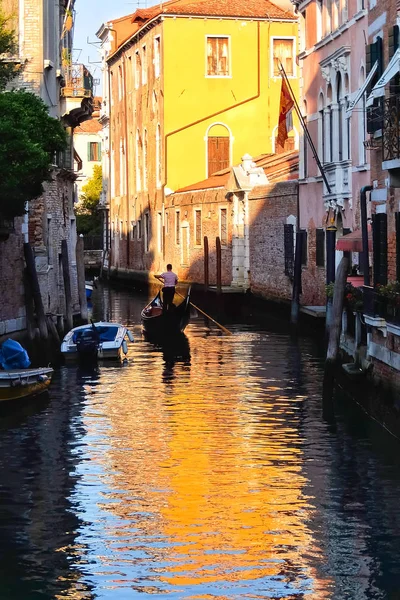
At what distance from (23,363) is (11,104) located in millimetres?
4329

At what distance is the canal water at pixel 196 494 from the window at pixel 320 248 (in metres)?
7.23

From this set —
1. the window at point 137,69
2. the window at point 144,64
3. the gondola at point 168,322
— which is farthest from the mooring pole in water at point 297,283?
the window at point 137,69

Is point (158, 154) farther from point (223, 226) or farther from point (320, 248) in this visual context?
point (320, 248)

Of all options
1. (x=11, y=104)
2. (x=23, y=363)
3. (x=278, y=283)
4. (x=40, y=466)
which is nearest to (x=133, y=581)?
(x=40, y=466)

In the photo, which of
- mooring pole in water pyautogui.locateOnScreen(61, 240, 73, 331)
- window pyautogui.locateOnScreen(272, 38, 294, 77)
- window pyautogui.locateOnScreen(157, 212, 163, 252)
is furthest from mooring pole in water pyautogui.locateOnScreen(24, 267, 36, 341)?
window pyautogui.locateOnScreen(157, 212, 163, 252)

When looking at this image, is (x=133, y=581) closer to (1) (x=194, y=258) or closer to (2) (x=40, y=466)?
(2) (x=40, y=466)

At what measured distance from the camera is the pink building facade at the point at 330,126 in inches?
898

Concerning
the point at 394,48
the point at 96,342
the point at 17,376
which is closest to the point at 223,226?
the point at 96,342

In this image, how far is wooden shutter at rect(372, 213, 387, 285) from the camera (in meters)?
15.2

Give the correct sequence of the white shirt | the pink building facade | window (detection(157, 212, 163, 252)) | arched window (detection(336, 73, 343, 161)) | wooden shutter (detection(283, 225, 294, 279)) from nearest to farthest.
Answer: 1. the pink building facade
2. arched window (detection(336, 73, 343, 161))
3. the white shirt
4. wooden shutter (detection(283, 225, 294, 279))
5. window (detection(157, 212, 163, 252))

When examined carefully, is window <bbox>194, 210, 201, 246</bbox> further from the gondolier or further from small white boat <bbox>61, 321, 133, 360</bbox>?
small white boat <bbox>61, 321, 133, 360</bbox>

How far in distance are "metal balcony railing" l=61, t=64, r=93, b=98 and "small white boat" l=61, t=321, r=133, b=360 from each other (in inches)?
292

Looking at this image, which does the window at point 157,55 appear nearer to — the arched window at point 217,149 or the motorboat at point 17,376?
the arched window at point 217,149

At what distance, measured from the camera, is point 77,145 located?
223 ft
